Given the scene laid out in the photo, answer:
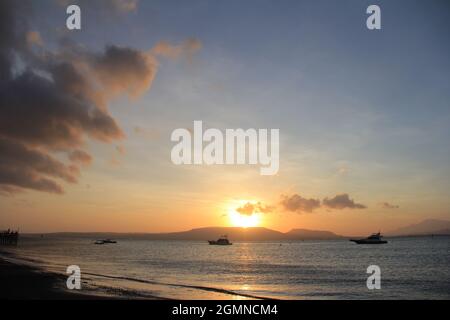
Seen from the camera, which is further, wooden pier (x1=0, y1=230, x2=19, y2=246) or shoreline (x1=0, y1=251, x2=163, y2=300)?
wooden pier (x1=0, y1=230, x2=19, y2=246)

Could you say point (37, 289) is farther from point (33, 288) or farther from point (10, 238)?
point (10, 238)

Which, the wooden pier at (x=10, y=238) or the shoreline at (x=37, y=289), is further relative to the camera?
the wooden pier at (x=10, y=238)

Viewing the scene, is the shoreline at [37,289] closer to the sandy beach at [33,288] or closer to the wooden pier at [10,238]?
the sandy beach at [33,288]

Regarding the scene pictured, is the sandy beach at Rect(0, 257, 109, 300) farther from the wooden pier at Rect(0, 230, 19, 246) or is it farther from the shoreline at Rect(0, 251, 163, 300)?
the wooden pier at Rect(0, 230, 19, 246)

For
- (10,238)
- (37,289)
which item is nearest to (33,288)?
(37,289)

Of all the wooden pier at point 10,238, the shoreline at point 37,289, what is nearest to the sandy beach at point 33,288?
the shoreline at point 37,289

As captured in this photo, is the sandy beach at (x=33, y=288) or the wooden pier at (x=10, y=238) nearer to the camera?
the sandy beach at (x=33, y=288)

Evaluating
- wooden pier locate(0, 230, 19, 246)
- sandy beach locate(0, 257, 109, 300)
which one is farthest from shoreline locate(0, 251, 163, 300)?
wooden pier locate(0, 230, 19, 246)

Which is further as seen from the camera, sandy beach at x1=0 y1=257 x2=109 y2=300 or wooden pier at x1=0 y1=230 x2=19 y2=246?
wooden pier at x1=0 y1=230 x2=19 y2=246

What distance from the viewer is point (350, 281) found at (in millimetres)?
58000
